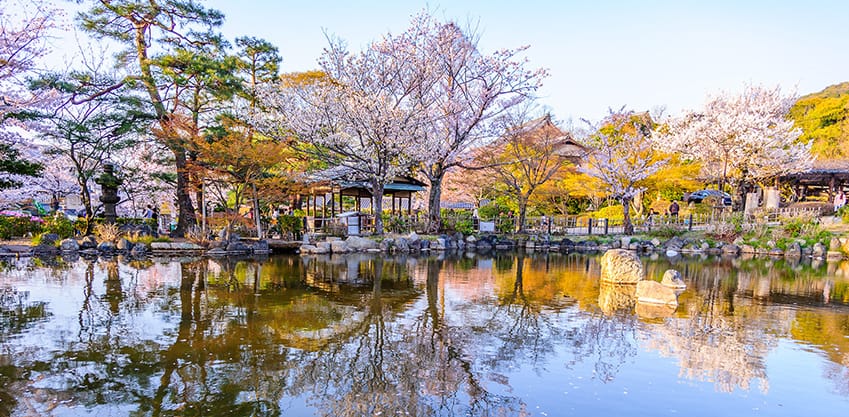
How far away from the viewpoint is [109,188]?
1437 centimetres

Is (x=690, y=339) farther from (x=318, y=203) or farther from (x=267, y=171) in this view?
(x=318, y=203)

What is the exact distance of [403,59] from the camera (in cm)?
1562

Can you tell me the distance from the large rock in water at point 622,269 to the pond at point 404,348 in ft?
2.33

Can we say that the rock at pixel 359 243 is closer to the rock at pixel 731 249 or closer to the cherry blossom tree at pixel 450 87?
the cherry blossom tree at pixel 450 87

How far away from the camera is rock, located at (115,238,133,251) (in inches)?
523

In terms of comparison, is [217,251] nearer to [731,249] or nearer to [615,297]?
[615,297]

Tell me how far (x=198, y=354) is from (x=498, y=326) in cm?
375

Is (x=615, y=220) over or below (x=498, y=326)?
over

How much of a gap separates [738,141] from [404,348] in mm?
20272

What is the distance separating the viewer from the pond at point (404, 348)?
402 cm

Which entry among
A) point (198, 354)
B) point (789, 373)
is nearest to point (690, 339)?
point (789, 373)

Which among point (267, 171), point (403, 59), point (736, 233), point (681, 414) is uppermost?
point (403, 59)

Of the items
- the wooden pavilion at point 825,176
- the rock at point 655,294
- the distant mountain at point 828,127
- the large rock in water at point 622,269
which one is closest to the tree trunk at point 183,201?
the large rock in water at point 622,269

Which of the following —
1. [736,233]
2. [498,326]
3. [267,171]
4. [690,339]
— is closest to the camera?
[690,339]
